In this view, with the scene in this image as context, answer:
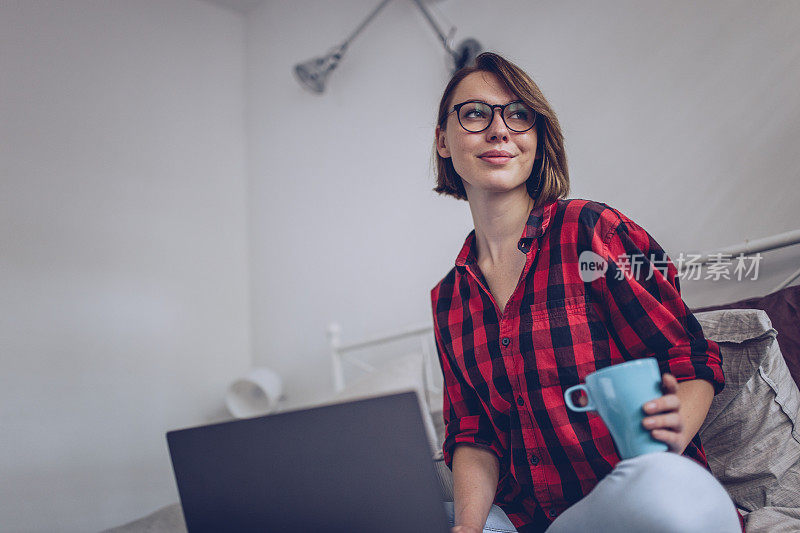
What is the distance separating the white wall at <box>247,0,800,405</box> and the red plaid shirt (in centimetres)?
69

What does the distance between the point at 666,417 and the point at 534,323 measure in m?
0.35

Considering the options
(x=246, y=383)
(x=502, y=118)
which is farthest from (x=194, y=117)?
(x=502, y=118)

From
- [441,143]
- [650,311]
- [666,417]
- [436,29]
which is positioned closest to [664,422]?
[666,417]

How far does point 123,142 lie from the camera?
251 cm

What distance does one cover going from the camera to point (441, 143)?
1.18 meters

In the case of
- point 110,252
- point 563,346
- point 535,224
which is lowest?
point 563,346

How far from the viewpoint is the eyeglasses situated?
102cm

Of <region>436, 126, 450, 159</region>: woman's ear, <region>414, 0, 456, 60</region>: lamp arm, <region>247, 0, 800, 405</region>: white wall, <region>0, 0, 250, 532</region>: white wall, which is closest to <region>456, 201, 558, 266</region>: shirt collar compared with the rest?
<region>436, 126, 450, 159</region>: woman's ear

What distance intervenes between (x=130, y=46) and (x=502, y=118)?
227cm

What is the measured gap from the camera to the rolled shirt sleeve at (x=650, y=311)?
78 cm

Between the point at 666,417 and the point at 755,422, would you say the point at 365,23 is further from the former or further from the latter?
the point at 666,417

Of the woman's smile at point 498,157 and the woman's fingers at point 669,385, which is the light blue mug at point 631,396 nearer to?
the woman's fingers at point 669,385

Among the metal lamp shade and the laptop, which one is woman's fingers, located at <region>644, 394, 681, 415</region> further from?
the metal lamp shade

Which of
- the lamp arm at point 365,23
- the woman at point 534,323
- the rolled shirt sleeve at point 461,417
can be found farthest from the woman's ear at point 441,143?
the lamp arm at point 365,23
